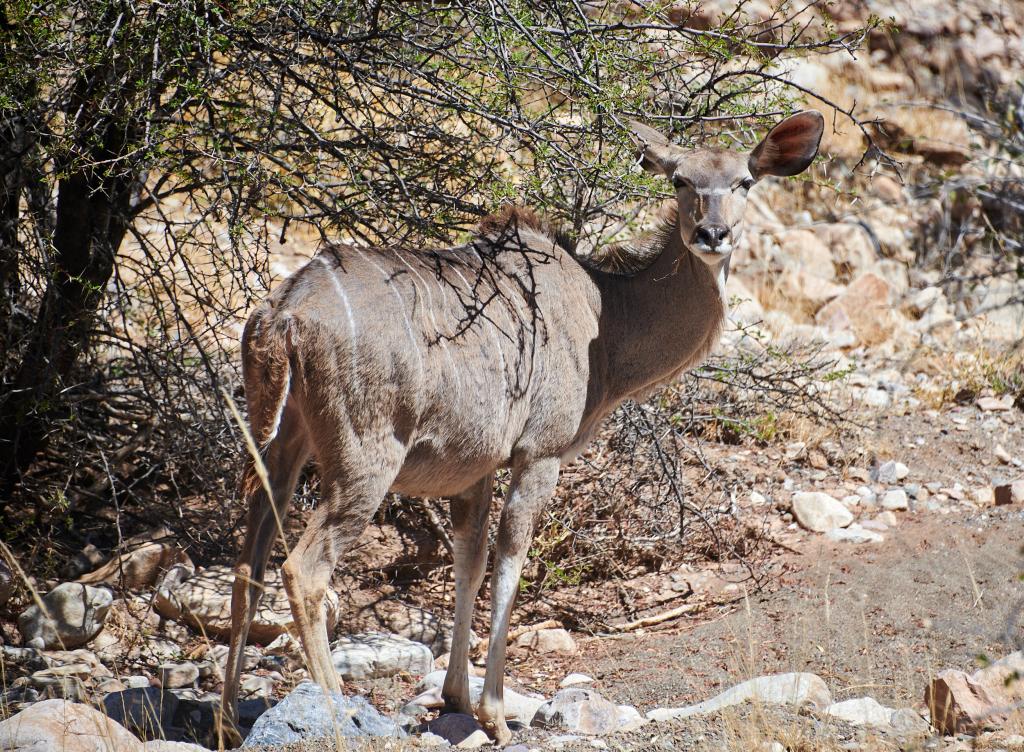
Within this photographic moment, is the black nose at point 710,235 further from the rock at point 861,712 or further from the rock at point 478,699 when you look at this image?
the rock at point 478,699

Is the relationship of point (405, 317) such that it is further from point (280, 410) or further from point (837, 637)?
point (837, 637)

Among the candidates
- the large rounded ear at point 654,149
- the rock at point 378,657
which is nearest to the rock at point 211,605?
the rock at point 378,657

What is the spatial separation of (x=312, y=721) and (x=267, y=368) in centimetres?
111

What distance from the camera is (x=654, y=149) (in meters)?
4.61

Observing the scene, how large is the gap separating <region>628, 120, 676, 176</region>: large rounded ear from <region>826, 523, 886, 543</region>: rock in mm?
2397

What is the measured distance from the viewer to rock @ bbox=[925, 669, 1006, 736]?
3.41 meters

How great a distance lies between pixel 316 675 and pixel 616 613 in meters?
2.20

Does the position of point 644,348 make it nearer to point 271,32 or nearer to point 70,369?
point 271,32

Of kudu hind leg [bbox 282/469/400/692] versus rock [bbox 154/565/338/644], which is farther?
rock [bbox 154/565/338/644]

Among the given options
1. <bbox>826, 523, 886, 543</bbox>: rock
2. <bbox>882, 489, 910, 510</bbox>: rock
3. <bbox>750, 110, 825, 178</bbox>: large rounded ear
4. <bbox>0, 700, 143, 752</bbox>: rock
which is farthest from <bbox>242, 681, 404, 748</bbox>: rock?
<bbox>882, 489, 910, 510</bbox>: rock

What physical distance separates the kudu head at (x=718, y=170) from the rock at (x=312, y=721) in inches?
80.5

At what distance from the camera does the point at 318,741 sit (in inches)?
132

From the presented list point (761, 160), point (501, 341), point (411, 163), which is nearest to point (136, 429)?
point (411, 163)

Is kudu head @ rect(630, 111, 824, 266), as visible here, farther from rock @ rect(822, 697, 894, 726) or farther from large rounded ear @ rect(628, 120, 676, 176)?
rock @ rect(822, 697, 894, 726)
